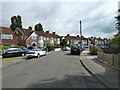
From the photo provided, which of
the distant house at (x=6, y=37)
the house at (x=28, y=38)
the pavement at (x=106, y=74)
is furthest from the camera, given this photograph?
the house at (x=28, y=38)

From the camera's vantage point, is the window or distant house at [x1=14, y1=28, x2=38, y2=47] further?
distant house at [x1=14, y1=28, x2=38, y2=47]

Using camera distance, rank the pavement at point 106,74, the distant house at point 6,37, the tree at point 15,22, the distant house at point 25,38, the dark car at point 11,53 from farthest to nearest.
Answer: the tree at point 15,22
the distant house at point 25,38
the distant house at point 6,37
the dark car at point 11,53
the pavement at point 106,74

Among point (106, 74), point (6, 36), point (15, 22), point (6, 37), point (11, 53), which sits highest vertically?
point (15, 22)

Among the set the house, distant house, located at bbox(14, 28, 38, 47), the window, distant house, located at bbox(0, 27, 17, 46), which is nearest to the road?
distant house, located at bbox(0, 27, 17, 46)

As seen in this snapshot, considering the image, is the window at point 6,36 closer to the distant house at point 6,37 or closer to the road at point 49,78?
the distant house at point 6,37

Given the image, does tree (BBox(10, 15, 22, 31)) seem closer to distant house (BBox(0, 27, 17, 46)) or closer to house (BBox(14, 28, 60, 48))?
house (BBox(14, 28, 60, 48))

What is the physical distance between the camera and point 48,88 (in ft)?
20.6

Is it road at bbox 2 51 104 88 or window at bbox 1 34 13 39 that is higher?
window at bbox 1 34 13 39

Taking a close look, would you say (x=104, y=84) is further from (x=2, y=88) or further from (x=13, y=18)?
(x=13, y=18)

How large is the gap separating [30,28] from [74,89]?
63.9 m

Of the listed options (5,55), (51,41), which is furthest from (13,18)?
(5,55)

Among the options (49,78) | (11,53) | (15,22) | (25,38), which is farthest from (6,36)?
(49,78)

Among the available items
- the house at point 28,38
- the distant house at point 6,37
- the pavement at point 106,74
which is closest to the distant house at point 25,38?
the house at point 28,38

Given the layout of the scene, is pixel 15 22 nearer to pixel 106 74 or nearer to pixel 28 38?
pixel 28 38
